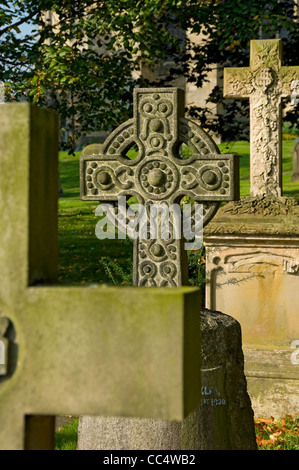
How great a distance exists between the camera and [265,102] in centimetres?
765

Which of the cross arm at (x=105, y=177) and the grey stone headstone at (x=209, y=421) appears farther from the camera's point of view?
the cross arm at (x=105, y=177)

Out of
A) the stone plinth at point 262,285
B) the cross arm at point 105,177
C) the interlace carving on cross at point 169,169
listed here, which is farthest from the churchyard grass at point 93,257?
the cross arm at point 105,177

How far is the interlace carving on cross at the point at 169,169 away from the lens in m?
4.71

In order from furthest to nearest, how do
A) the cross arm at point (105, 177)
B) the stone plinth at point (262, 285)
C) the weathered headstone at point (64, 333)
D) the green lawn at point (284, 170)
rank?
the green lawn at point (284, 170) → the stone plinth at point (262, 285) → the cross arm at point (105, 177) → the weathered headstone at point (64, 333)

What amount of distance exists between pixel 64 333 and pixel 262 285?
5.39 meters

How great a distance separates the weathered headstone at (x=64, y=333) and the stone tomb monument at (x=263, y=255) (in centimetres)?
509

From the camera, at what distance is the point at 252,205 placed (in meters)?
7.38

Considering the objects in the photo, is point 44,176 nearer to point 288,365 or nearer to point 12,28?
point 288,365

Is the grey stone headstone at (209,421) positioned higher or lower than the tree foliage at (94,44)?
lower

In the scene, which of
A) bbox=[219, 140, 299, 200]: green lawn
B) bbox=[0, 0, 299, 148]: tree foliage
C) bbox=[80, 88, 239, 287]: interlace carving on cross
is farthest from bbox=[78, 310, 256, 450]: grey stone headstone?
bbox=[219, 140, 299, 200]: green lawn

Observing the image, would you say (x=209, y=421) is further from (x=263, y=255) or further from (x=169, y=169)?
(x=263, y=255)

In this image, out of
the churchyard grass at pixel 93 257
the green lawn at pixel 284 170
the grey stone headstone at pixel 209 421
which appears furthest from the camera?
the green lawn at pixel 284 170

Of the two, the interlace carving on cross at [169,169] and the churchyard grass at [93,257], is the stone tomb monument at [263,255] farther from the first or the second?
the interlace carving on cross at [169,169]

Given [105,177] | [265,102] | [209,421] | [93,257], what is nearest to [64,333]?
[209,421]
